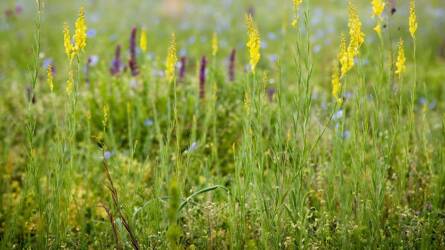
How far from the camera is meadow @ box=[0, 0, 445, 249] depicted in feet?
6.14

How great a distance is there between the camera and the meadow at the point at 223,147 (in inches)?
73.6

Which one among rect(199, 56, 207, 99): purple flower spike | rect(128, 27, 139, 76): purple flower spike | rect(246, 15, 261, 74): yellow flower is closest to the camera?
rect(246, 15, 261, 74): yellow flower

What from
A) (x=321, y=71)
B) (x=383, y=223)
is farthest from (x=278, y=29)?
(x=383, y=223)

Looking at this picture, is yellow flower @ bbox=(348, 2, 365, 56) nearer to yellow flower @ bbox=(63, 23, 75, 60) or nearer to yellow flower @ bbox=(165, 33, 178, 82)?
yellow flower @ bbox=(165, 33, 178, 82)

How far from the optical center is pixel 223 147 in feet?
10.3

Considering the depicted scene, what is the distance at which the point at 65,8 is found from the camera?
9.23m

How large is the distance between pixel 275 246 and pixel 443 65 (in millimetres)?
4472

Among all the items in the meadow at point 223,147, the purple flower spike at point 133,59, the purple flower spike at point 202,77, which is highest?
the purple flower spike at point 133,59

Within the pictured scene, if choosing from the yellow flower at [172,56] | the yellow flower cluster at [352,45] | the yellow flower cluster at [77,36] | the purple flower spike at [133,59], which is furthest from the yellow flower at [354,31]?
the purple flower spike at [133,59]

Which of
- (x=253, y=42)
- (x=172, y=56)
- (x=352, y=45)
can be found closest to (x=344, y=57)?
→ (x=352, y=45)

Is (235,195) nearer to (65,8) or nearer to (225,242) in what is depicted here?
(225,242)

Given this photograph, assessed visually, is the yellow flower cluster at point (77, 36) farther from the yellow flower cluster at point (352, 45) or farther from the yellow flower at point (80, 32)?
the yellow flower cluster at point (352, 45)

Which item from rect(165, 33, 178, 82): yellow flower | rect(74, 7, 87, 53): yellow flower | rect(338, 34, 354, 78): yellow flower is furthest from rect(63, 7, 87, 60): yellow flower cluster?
rect(338, 34, 354, 78): yellow flower

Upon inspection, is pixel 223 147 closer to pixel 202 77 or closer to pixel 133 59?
pixel 202 77
